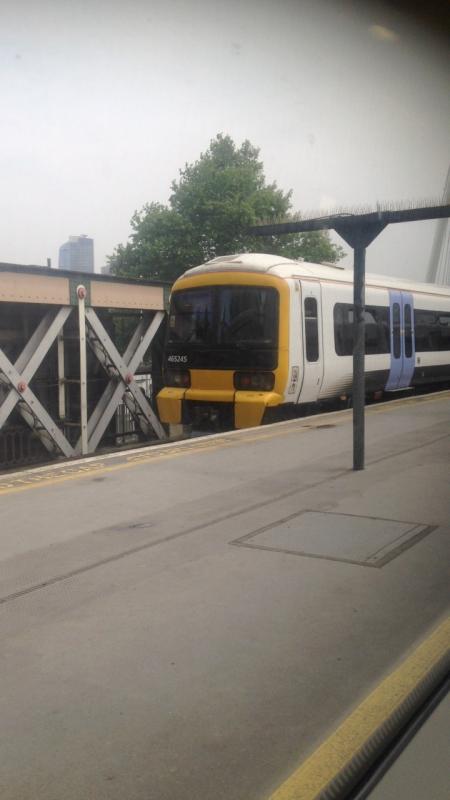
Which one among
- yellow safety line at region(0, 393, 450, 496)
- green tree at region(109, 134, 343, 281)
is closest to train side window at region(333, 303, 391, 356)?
yellow safety line at region(0, 393, 450, 496)

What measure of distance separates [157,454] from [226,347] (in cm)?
423

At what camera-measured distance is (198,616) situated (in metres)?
3.95

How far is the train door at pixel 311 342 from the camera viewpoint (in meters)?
12.8

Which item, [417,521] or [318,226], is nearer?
[417,521]

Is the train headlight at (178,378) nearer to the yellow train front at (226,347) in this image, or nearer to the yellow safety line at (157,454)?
the yellow train front at (226,347)

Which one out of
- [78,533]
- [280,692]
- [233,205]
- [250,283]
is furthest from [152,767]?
[233,205]

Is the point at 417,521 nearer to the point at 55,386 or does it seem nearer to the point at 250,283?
the point at 250,283

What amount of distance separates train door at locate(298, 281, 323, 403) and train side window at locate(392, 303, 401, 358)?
3.45 metres

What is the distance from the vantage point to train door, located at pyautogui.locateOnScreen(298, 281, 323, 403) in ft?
42.1

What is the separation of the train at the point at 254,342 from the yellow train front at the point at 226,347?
16mm

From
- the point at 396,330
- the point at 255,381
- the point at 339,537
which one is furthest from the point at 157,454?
the point at 396,330

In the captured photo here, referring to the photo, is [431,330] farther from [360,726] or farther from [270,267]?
[360,726]

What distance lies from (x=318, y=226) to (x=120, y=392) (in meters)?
9.02

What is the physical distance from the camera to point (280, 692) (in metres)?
3.15
